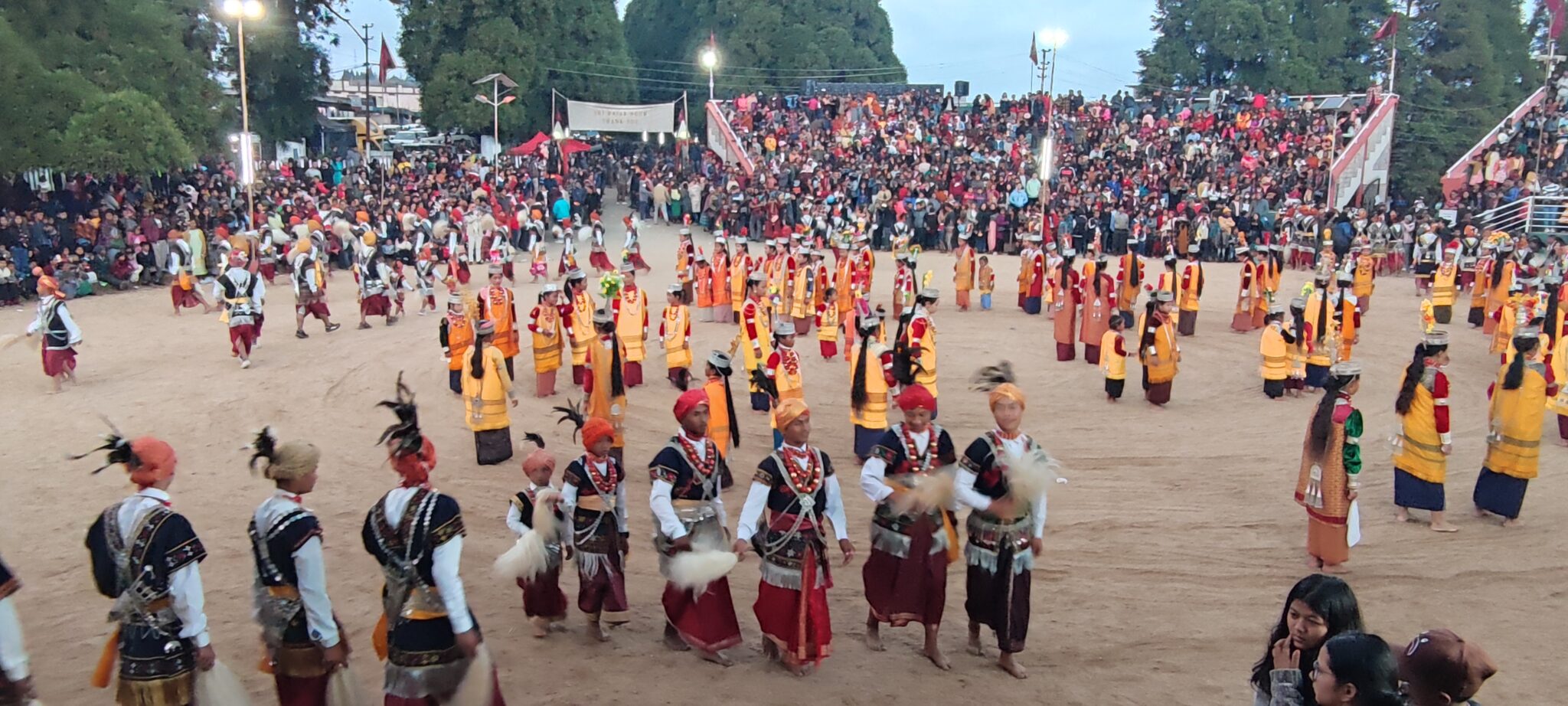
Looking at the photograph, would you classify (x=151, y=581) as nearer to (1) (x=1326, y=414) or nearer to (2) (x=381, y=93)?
(1) (x=1326, y=414)

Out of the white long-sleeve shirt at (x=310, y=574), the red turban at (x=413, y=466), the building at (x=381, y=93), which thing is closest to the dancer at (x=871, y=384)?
the red turban at (x=413, y=466)

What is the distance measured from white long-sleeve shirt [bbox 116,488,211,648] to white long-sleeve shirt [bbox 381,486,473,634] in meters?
0.77

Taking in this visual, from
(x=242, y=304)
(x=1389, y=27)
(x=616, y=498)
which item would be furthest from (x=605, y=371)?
(x=1389, y=27)

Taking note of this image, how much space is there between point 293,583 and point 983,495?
10.8 ft

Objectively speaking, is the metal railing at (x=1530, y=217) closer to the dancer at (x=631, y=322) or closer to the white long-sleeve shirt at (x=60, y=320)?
the dancer at (x=631, y=322)

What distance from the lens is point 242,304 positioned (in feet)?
46.2

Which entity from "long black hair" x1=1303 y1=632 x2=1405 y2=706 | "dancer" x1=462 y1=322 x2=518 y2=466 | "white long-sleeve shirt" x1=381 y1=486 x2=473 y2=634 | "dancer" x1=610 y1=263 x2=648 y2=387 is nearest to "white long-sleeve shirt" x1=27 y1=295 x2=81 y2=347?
"dancer" x1=462 y1=322 x2=518 y2=466

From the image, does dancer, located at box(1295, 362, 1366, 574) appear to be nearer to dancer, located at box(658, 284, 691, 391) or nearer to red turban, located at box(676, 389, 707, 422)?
red turban, located at box(676, 389, 707, 422)

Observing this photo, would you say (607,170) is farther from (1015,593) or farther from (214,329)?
(1015,593)

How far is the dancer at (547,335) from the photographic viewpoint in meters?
12.6

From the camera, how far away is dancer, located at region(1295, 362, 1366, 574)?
23.6 feet

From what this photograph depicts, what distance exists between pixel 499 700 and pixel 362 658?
1.81m

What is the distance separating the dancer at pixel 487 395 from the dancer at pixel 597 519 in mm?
3776

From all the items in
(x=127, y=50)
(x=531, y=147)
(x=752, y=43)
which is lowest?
(x=531, y=147)
